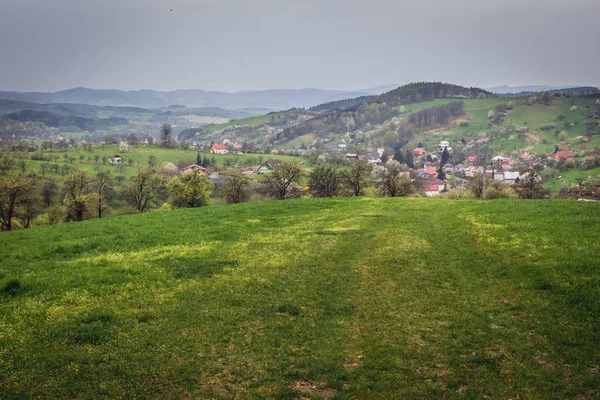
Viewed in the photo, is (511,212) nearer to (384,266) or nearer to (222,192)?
(384,266)

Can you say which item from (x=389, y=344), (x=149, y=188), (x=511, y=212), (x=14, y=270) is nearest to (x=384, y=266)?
(x=389, y=344)

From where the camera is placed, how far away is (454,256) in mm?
24109

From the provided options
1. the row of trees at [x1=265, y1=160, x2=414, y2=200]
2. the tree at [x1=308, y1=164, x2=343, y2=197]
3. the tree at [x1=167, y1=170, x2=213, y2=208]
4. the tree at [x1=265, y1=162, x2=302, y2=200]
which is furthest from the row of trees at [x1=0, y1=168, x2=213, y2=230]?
the tree at [x1=308, y1=164, x2=343, y2=197]

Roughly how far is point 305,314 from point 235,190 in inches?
2428

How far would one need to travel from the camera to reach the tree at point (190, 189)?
6994 cm

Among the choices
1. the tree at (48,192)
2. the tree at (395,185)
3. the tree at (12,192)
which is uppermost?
the tree at (395,185)

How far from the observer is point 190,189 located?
69.6 metres

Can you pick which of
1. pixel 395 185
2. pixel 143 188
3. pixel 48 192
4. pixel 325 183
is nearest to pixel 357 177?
pixel 325 183

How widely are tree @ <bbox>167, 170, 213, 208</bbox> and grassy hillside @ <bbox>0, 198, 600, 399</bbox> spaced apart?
4092 centimetres

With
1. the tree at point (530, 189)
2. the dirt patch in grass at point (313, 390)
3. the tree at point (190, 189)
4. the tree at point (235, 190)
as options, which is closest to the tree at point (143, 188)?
the tree at point (190, 189)

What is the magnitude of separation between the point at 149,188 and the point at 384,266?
6348 centimetres

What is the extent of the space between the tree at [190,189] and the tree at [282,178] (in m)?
11.1

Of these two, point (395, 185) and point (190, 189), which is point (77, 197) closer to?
point (190, 189)

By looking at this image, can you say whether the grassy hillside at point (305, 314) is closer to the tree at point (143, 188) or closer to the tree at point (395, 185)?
the tree at point (143, 188)
